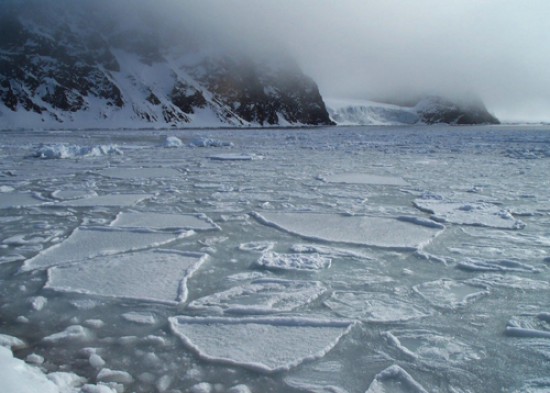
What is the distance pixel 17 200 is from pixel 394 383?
20.2 feet

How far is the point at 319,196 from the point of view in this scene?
678 centimetres

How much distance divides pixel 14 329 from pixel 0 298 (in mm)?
529

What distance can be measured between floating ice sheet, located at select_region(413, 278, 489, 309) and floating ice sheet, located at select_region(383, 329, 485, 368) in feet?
1.46

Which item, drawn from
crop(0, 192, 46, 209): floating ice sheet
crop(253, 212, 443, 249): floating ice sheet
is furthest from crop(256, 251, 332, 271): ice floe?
crop(0, 192, 46, 209): floating ice sheet

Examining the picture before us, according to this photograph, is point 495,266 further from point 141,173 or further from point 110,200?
point 141,173

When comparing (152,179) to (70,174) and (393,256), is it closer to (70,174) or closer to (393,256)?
(70,174)

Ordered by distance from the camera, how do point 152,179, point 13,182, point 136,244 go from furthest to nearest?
point 152,179 < point 13,182 < point 136,244

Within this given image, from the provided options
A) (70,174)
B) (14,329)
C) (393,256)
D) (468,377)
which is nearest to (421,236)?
(393,256)

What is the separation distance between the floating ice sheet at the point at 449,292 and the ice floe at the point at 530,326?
322 millimetres

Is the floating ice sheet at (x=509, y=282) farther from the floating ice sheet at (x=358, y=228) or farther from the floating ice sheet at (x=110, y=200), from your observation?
the floating ice sheet at (x=110, y=200)

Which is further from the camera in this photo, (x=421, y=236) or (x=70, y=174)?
(x=70, y=174)

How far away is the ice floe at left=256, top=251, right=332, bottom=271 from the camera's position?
3.28 meters

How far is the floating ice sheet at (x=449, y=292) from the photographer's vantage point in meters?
2.69

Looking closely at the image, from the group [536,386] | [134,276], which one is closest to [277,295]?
[134,276]
